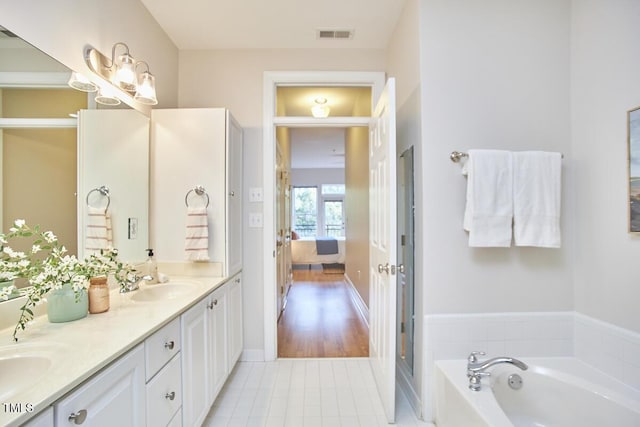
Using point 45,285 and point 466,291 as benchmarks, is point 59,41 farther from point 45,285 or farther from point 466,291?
point 466,291

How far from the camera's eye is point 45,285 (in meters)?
1.10

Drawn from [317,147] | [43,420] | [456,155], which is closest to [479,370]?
[456,155]

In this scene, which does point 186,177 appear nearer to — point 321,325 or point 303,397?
point 303,397

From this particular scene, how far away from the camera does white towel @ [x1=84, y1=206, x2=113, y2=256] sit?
4.95ft

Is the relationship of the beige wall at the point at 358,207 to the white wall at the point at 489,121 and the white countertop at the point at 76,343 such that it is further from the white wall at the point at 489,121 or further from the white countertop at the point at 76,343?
the white countertop at the point at 76,343

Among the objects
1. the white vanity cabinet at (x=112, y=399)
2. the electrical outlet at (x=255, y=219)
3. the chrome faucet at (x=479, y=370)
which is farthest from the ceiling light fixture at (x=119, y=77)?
the chrome faucet at (x=479, y=370)

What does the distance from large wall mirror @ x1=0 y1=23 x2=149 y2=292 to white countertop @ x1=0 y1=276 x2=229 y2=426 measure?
0.43 m

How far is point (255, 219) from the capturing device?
8.18 feet

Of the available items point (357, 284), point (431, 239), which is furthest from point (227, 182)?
point (357, 284)

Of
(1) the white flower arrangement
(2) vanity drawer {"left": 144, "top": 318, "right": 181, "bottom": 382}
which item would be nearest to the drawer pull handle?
(2) vanity drawer {"left": 144, "top": 318, "right": 181, "bottom": 382}

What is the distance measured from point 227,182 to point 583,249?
2245 mm

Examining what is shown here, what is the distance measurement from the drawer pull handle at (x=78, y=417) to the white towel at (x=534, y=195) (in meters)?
1.96

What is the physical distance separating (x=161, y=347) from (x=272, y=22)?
2.22m

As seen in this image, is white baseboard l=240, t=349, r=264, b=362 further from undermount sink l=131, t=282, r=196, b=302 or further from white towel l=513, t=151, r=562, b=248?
white towel l=513, t=151, r=562, b=248
